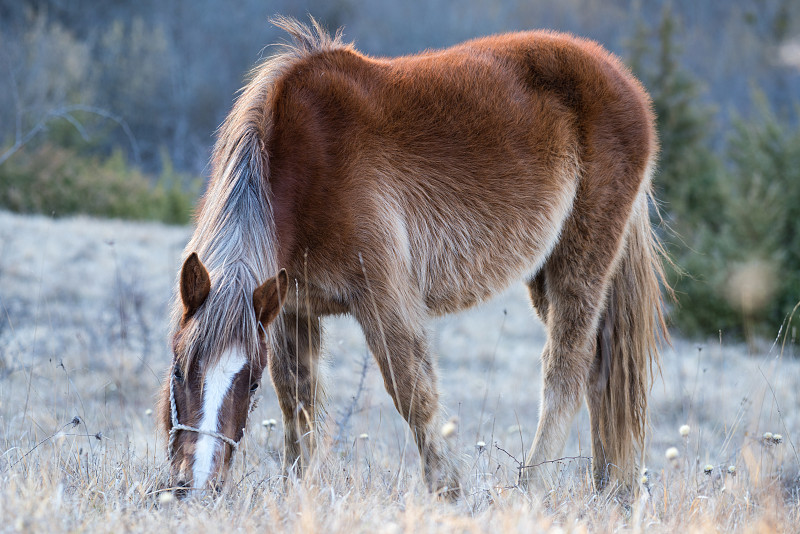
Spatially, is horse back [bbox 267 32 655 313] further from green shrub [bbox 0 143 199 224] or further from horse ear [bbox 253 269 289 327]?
green shrub [bbox 0 143 199 224]

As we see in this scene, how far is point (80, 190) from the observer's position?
15148 millimetres

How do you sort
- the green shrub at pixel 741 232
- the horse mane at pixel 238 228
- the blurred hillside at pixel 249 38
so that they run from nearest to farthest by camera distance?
the horse mane at pixel 238 228 → the green shrub at pixel 741 232 → the blurred hillside at pixel 249 38

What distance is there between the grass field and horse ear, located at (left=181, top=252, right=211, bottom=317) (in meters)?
0.55

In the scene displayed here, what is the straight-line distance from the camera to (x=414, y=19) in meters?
34.8

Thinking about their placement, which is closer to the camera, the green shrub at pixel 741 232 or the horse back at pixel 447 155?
the horse back at pixel 447 155

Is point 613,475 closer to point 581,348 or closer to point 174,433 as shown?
point 581,348

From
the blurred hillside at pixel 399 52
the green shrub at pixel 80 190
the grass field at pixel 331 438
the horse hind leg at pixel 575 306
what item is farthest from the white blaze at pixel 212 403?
the green shrub at pixel 80 190

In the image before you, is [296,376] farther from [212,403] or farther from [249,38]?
[249,38]

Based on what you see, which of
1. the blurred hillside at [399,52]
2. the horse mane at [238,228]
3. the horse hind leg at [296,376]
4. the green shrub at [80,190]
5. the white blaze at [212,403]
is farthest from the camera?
the green shrub at [80,190]

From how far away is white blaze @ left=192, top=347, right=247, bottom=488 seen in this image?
2129 millimetres

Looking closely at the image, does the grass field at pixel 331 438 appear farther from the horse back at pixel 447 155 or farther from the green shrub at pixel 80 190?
the green shrub at pixel 80 190

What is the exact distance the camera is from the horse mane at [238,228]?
2312mm

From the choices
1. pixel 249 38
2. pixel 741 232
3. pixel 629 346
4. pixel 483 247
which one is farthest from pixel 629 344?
pixel 249 38

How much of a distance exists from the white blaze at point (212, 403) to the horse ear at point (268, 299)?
0.16 metres
